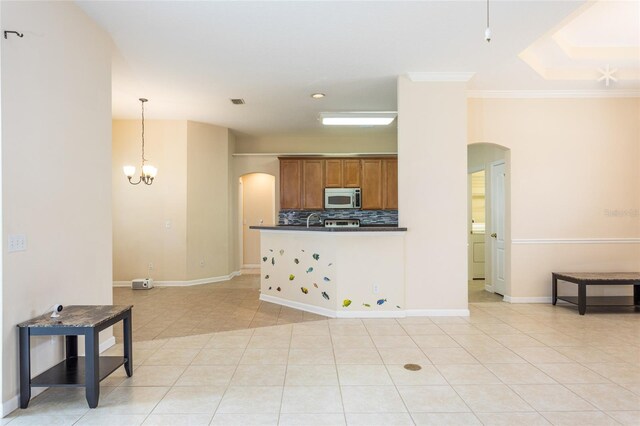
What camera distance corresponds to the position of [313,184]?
8.30m

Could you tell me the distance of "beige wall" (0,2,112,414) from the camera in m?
2.51

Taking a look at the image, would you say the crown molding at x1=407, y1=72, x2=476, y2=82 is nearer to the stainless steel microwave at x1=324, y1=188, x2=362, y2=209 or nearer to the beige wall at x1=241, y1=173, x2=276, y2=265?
the stainless steel microwave at x1=324, y1=188, x2=362, y2=209

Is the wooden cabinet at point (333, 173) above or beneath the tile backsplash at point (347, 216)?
above

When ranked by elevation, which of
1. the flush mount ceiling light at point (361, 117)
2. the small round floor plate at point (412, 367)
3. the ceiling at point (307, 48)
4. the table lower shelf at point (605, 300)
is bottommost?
the small round floor plate at point (412, 367)

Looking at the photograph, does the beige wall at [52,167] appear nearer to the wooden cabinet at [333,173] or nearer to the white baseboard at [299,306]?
the white baseboard at [299,306]

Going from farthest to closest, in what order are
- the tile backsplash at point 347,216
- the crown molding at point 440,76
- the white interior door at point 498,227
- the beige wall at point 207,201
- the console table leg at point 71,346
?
the tile backsplash at point 347,216
the beige wall at point 207,201
the white interior door at point 498,227
the crown molding at point 440,76
the console table leg at point 71,346

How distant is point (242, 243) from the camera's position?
9328mm

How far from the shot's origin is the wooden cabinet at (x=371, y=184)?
8352mm

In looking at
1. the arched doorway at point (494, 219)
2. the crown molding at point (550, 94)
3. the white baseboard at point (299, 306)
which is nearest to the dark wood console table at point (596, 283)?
the arched doorway at point (494, 219)

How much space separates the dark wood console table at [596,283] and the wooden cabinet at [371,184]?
372 cm

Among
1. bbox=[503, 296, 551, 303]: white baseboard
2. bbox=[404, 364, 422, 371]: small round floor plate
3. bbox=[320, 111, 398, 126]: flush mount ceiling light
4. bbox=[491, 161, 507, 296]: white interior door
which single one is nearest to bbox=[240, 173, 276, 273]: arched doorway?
bbox=[320, 111, 398, 126]: flush mount ceiling light

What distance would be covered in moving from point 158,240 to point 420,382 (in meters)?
5.57

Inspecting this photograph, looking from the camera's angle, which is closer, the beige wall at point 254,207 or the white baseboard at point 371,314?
the white baseboard at point 371,314

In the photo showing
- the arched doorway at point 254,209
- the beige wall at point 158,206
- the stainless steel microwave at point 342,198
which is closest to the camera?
the beige wall at point 158,206
